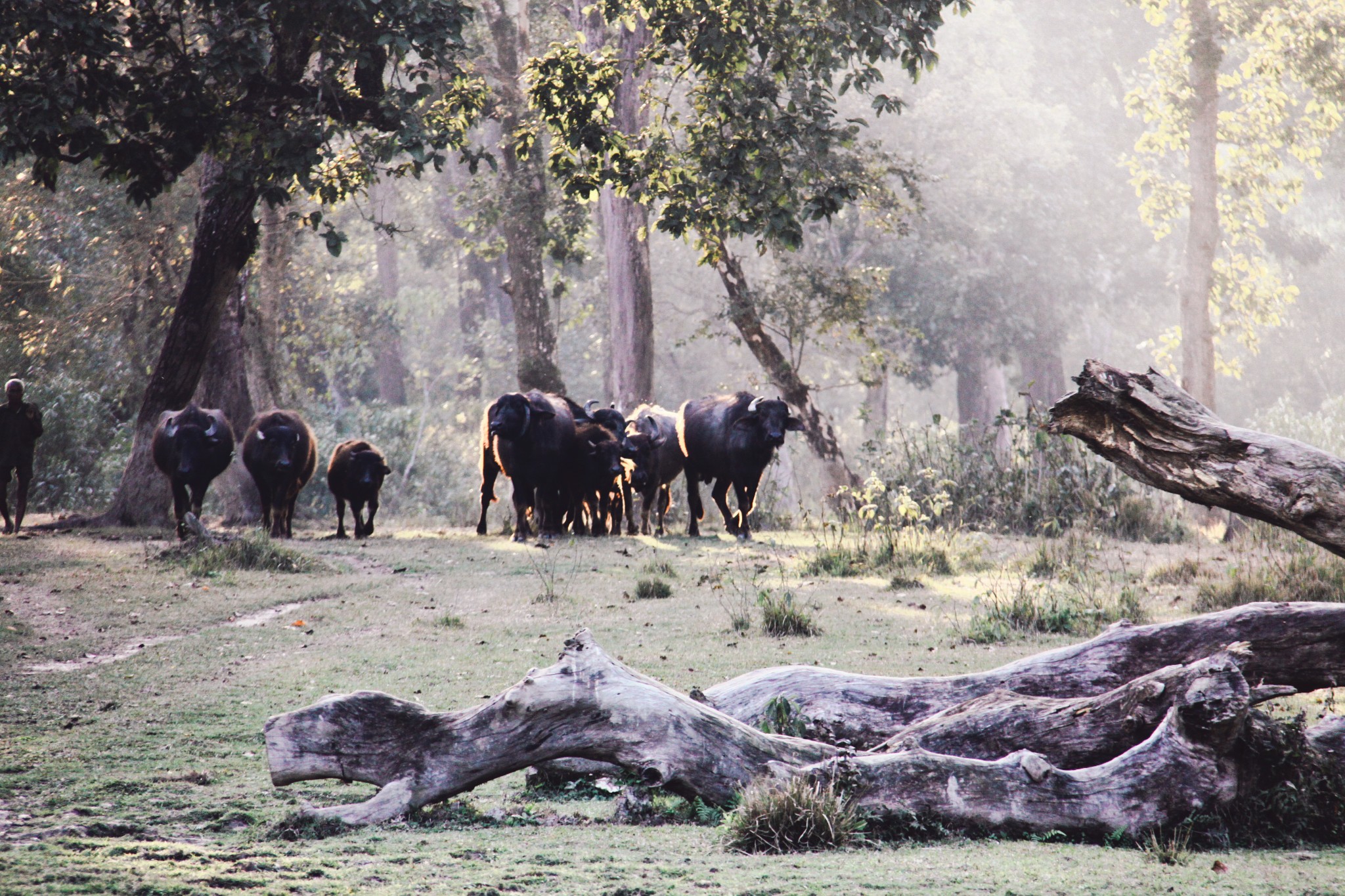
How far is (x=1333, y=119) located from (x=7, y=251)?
2761 centimetres

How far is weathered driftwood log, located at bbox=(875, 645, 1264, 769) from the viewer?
528 centimetres

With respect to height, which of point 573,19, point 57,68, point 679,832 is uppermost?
point 573,19

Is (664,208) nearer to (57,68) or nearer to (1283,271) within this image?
(57,68)

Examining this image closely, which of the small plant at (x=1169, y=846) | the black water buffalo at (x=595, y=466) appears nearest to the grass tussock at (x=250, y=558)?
the black water buffalo at (x=595, y=466)

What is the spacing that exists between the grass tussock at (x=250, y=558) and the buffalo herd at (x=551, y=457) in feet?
9.79

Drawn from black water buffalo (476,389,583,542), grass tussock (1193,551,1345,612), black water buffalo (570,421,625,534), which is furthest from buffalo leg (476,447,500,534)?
grass tussock (1193,551,1345,612)

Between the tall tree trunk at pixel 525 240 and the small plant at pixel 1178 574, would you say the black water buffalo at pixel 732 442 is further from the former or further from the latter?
the small plant at pixel 1178 574

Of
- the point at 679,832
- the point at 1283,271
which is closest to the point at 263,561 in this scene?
the point at 679,832

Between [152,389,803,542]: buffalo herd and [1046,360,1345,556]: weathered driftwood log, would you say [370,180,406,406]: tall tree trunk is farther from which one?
[1046,360,1345,556]: weathered driftwood log

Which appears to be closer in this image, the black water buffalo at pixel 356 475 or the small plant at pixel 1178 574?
the small plant at pixel 1178 574

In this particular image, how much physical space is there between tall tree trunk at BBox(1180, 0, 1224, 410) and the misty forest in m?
0.11

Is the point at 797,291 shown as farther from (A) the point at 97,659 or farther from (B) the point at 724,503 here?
(A) the point at 97,659

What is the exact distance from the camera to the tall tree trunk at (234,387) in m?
20.2

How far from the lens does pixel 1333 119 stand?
83.2ft
